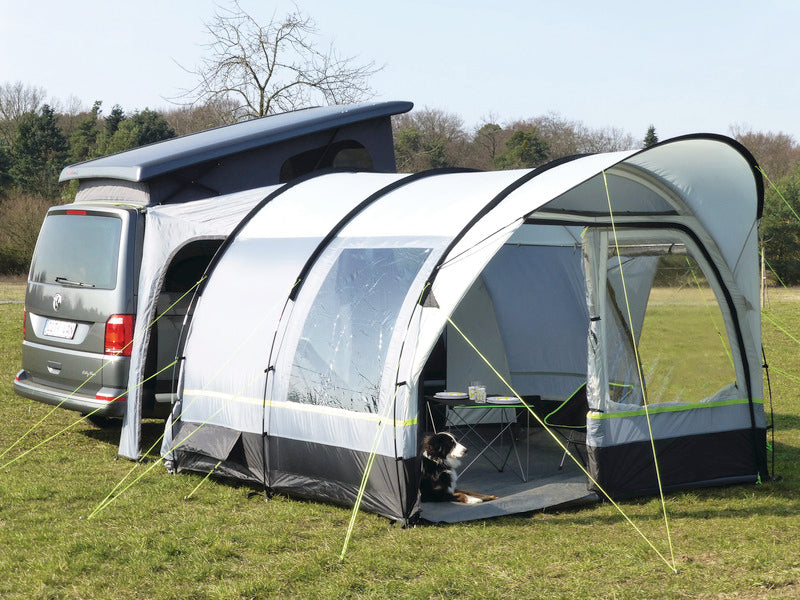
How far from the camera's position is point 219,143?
8.02 meters

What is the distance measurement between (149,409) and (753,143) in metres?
44.4

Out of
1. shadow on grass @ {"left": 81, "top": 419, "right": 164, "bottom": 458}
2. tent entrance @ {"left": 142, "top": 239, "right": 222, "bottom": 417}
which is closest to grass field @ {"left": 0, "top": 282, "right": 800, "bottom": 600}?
tent entrance @ {"left": 142, "top": 239, "right": 222, "bottom": 417}

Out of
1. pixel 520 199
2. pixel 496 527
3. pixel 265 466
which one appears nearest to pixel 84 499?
pixel 265 466

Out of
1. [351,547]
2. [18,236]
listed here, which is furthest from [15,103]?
[351,547]

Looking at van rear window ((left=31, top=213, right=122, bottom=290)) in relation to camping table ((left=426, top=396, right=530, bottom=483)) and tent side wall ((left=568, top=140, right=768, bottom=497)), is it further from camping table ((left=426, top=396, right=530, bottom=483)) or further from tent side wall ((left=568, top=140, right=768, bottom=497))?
tent side wall ((left=568, top=140, right=768, bottom=497))

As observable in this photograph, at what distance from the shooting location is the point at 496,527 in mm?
5523

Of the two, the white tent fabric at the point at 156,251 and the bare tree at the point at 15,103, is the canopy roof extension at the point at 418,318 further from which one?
the bare tree at the point at 15,103

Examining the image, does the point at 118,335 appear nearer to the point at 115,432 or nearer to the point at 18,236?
the point at 115,432

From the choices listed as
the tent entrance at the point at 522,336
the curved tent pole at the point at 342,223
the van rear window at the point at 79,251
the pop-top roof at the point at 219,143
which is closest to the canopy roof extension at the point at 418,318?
the curved tent pole at the point at 342,223

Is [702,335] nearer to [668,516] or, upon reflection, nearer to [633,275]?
[633,275]

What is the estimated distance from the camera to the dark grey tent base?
229 inches

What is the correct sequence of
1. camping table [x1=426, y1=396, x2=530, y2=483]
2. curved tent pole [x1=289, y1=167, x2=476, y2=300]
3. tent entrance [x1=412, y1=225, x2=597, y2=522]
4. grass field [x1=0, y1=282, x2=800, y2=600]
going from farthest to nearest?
tent entrance [x1=412, y1=225, x2=597, y2=522] < camping table [x1=426, y1=396, x2=530, y2=483] < curved tent pole [x1=289, y1=167, x2=476, y2=300] < grass field [x1=0, y1=282, x2=800, y2=600]

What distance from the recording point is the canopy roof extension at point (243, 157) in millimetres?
7727

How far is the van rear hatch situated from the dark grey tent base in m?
2.78
